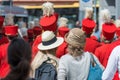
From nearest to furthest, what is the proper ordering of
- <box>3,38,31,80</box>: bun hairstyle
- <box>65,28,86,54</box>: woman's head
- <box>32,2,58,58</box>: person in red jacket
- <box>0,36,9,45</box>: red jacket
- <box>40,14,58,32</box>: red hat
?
<box>3,38,31,80</box>: bun hairstyle → <box>65,28,86,54</box>: woman's head → <box>32,2,58,58</box>: person in red jacket → <box>40,14,58,32</box>: red hat → <box>0,36,9,45</box>: red jacket

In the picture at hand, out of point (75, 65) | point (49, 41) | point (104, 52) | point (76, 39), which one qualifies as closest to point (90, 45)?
point (104, 52)

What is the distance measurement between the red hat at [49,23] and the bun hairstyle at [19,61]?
12.0 feet

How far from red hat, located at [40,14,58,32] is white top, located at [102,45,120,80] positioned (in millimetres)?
1905

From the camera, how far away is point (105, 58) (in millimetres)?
6594

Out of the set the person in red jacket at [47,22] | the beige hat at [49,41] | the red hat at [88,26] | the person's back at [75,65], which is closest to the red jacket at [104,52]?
the person in red jacket at [47,22]

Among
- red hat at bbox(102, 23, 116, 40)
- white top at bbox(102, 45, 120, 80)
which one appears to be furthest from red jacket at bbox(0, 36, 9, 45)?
white top at bbox(102, 45, 120, 80)

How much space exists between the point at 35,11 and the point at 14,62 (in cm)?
3004

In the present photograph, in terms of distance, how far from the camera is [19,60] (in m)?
3.20

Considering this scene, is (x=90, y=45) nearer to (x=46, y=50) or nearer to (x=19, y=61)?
(x=46, y=50)

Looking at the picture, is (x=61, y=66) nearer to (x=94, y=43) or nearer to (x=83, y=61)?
(x=83, y=61)

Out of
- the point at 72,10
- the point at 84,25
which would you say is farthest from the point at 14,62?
the point at 72,10

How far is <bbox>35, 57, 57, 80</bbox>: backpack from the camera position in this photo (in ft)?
16.4

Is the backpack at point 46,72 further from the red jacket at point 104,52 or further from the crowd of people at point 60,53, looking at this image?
the red jacket at point 104,52

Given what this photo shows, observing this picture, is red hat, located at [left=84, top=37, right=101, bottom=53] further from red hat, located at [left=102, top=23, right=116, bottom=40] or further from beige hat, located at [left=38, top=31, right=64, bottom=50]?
beige hat, located at [left=38, top=31, right=64, bottom=50]
